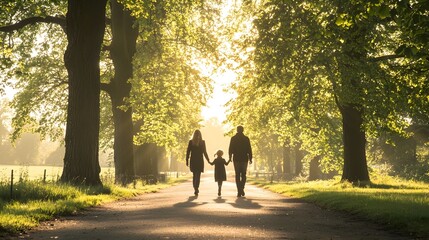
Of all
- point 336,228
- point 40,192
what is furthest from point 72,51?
point 336,228

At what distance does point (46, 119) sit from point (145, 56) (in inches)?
477

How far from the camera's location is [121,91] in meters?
25.9

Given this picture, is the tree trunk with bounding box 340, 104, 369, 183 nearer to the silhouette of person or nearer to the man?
the man

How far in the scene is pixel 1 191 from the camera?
1145 centimetres

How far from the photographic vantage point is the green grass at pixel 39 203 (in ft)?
27.0

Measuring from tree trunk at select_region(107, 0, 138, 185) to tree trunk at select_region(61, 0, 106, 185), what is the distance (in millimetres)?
7713

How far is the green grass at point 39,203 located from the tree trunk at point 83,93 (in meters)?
0.89

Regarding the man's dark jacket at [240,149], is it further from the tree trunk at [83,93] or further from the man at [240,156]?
the tree trunk at [83,93]

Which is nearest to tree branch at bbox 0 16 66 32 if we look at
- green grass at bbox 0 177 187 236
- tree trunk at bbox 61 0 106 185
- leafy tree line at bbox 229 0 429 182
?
tree trunk at bbox 61 0 106 185

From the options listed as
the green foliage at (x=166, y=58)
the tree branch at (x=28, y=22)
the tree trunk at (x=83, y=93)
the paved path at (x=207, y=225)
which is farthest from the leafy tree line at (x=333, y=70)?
the paved path at (x=207, y=225)

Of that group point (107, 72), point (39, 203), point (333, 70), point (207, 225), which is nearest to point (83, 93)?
point (39, 203)

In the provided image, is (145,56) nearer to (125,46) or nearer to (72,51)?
(125,46)

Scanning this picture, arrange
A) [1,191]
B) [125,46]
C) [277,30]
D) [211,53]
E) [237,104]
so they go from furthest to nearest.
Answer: [211,53] < [237,104] < [125,46] < [277,30] < [1,191]

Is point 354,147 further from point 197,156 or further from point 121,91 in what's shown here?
point 121,91
